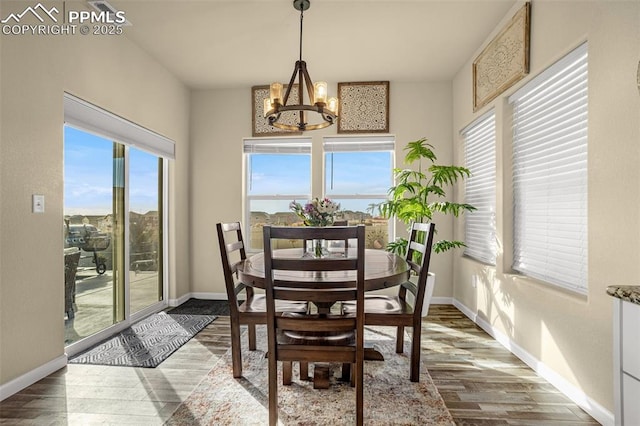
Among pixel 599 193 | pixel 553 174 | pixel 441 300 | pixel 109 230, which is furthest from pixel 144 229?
pixel 599 193

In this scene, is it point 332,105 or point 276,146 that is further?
point 276,146

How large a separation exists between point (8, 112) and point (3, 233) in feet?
2.38

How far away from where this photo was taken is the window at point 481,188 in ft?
10.7

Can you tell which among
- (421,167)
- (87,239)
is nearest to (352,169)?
(421,167)

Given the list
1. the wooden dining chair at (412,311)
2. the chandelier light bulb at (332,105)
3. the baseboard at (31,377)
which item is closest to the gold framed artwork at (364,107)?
the chandelier light bulb at (332,105)

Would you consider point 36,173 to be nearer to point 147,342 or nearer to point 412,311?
point 147,342

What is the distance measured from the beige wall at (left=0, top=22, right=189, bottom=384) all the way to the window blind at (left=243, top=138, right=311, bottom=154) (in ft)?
5.57

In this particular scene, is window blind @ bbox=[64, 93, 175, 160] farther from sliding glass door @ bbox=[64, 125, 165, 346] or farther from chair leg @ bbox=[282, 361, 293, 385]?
chair leg @ bbox=[282, 361, 293, 385]

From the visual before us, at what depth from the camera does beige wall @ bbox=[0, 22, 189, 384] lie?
6.76 ft

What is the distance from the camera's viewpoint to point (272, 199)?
176 inches

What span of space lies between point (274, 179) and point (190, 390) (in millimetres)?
2806

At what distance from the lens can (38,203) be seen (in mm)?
2256

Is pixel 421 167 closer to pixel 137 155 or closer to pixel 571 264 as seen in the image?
pixel 571 264

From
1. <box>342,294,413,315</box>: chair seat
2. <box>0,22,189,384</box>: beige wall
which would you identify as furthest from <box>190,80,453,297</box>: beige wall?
<box>342,294,413,315</box>: chair seat
